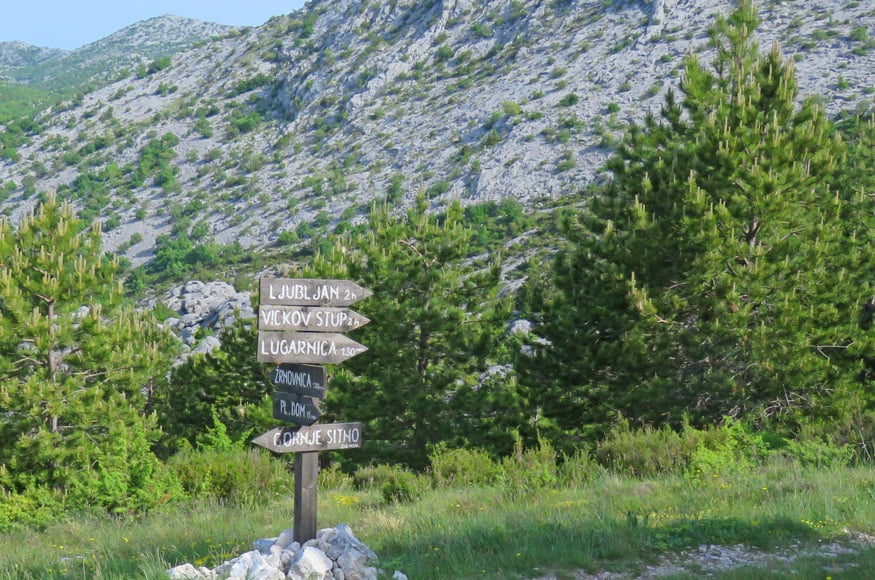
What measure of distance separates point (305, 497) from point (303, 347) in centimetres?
122

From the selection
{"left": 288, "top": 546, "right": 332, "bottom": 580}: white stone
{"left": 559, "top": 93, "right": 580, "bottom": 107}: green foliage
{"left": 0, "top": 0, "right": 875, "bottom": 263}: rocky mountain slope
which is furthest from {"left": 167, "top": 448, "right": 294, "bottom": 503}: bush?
{"left": 559, "top": 93, "right": 580, "bottom": 107}: green foliage

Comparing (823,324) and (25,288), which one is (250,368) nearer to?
(25,288)

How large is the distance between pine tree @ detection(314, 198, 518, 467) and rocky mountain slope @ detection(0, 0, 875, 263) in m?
34.5

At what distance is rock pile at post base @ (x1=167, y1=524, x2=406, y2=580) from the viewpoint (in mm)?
5789

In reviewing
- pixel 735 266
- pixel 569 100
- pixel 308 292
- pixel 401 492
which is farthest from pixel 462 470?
pixel 569 100

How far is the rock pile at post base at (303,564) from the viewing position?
5789 mm

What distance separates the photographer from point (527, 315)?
23.2 metres

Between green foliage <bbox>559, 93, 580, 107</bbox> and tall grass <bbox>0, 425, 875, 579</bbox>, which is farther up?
green foliage <bbox>559, 93, 580, 107</bbox>

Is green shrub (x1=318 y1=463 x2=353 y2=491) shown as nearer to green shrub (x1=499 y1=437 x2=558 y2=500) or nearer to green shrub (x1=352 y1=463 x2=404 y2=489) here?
green shrub (x1=352 y1=463 x2=404 y2=489)

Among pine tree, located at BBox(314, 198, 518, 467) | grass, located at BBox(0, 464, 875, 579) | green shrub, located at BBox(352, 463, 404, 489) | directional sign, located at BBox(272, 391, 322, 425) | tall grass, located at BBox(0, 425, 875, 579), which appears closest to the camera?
grass, located at BBox(0, 464, 875, 579)

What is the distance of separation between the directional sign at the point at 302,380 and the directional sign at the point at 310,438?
0.29 m

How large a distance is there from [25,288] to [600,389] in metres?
14.2

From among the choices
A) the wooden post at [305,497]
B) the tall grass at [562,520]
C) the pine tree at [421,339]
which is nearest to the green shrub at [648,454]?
the tall grass at [562,520]

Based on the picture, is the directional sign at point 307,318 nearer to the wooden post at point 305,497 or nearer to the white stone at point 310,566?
the wooden post at point 305,497
